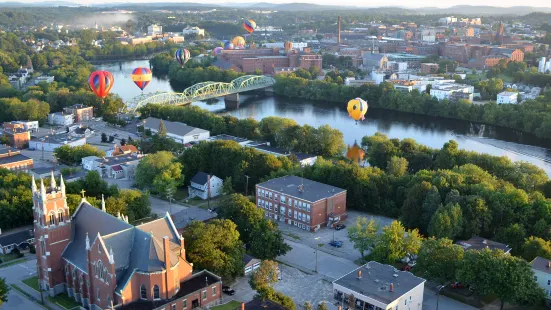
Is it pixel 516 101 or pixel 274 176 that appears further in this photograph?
pixel 516 101

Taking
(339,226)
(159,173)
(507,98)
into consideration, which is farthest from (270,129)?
(507,98)

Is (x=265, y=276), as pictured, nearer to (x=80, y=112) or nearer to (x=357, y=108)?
(x=357, y=108)

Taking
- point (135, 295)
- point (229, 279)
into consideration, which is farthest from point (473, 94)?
point (135, 295)

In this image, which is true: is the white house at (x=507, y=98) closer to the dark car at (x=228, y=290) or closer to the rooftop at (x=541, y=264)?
the rooftop at (x=541, y=264)

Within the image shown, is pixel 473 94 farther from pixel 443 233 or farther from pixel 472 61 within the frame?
pixel 443 233

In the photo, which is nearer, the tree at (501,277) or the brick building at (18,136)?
the tree at (501,277)

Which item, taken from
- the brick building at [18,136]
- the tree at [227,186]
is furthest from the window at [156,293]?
the brick building at [18,136]

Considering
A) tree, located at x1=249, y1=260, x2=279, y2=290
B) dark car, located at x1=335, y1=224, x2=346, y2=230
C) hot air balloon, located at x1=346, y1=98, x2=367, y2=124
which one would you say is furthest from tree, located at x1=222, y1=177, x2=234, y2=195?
hot air balloon, located at x1=346, y1=98, x2=367, y2=124
